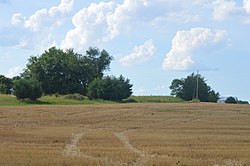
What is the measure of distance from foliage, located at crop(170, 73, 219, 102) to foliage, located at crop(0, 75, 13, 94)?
53772 mm

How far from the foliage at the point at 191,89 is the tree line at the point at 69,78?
26633 millimetres

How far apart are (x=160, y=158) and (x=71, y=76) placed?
139 meters

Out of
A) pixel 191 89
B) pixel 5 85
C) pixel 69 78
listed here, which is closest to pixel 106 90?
pixel 69 78

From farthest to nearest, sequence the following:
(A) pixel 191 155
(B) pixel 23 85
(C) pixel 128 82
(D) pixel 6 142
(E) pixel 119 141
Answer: (C) pixel 128 82 < (B) pixel 23 85 < (E) pixel 119 141 < (D) pixel 6 142 < (A) pixel 191 155

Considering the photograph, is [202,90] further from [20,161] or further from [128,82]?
[20,161]

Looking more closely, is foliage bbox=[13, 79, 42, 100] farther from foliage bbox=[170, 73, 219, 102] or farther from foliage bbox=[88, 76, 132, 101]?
foliage bbox=[170, 73, 219, 102]

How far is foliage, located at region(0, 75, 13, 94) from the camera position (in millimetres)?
149188

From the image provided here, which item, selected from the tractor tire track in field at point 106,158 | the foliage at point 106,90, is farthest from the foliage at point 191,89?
the tractor tire track in field at point 106,158

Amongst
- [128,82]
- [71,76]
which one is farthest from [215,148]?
[71,76]

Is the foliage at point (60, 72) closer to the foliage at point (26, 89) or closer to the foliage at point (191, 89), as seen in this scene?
the foliage at point (191, 89)

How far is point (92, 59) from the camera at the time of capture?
183 m

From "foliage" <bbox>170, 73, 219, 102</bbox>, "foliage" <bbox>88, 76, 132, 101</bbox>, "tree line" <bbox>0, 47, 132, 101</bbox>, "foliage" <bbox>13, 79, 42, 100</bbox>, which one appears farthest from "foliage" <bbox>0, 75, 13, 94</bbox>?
"foliage" <bbox>170, 73, 219, 102</bbox>

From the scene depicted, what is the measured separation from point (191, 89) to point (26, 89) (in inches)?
3168

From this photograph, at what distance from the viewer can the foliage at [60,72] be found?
15512 centimetres
